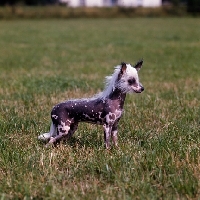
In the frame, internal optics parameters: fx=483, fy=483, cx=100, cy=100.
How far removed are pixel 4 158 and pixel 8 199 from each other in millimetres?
956

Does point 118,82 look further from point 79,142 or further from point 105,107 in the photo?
point 79,142

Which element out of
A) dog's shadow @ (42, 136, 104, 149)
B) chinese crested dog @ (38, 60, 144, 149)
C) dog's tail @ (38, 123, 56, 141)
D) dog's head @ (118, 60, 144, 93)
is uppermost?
dog's head @ (118, 60, 144, 93)

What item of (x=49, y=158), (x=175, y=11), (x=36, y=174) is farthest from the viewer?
(x=175, y=11)

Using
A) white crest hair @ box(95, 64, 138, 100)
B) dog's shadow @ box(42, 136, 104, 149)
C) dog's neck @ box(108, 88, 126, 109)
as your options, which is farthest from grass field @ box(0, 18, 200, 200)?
white crest hair @ box(95, 64, 138, 100)

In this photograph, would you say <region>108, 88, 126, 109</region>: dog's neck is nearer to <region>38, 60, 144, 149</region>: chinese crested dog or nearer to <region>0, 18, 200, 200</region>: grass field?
<region>38, 60, 144, 149</region>: chinese crested dog

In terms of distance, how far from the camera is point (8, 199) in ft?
12.4

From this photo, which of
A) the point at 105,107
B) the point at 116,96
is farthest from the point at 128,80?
the point at 105,107

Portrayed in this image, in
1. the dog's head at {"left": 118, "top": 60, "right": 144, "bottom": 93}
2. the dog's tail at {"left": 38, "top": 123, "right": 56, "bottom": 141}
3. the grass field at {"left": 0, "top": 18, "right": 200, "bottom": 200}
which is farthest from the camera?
the dog's tail at {"left": 38, "top": 123, "right": 56, "bottom": 141}

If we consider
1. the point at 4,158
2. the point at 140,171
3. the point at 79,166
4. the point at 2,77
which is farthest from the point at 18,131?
the point at 2,77

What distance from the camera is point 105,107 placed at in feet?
16.4

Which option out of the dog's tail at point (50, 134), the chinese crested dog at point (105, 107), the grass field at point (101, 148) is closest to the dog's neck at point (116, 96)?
the chinese crested dog at point (105, 107)

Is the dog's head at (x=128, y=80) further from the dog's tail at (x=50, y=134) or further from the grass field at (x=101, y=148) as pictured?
the dog's tail at (x=50, y=134)

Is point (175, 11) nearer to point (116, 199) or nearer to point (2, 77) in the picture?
point (2, 77)

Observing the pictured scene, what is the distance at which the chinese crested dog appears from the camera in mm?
4957
